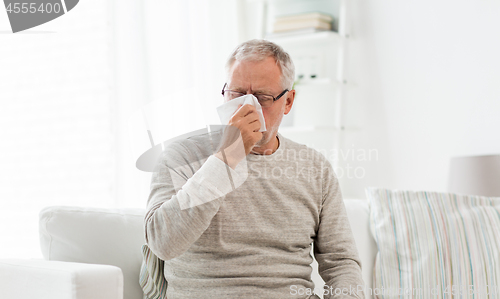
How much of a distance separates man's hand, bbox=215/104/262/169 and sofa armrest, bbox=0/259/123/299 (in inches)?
12.7

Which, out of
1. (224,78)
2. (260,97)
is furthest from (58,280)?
(224,78)

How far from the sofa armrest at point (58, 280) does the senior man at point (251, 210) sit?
110mm

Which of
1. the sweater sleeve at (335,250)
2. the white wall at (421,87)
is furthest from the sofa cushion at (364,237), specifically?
the white wall at (421,87)

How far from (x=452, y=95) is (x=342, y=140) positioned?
0.56m

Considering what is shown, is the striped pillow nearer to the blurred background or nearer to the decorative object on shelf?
the decorative object on shelf

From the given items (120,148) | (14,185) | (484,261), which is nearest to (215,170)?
(484,261)

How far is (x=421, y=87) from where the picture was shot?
7.76 ft

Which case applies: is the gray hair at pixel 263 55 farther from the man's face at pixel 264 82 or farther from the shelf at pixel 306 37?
the shelf at pixel 306 37

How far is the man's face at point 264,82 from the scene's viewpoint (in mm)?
1160

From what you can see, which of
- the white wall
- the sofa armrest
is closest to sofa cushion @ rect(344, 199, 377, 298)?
the sofa armrest

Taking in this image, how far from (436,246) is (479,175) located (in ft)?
2.17

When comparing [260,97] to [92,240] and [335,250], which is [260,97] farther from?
[92,240]

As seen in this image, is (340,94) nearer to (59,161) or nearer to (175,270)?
(59,161)

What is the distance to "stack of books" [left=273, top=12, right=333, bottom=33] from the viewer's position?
2473 mm
